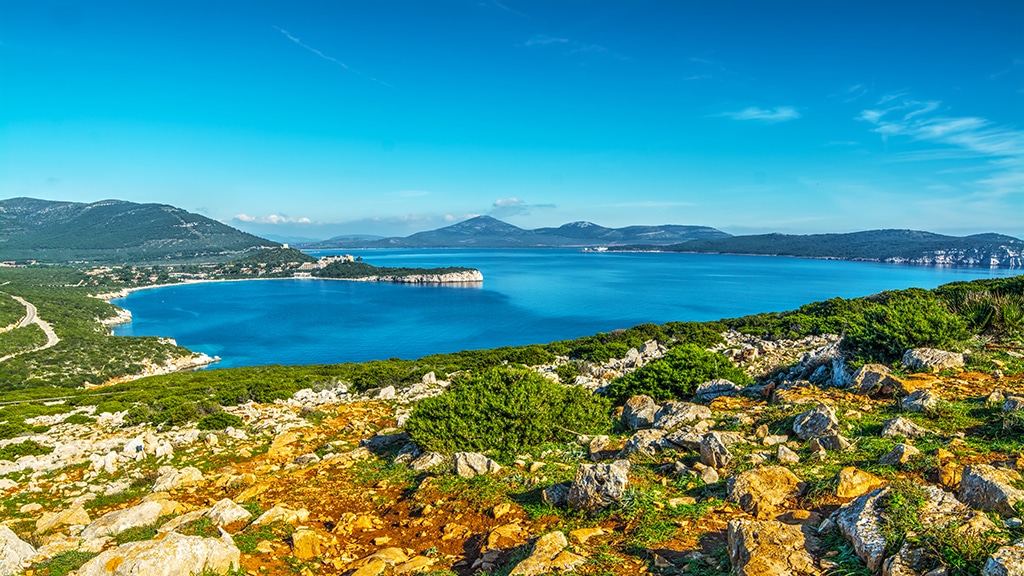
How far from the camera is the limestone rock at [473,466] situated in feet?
23.8

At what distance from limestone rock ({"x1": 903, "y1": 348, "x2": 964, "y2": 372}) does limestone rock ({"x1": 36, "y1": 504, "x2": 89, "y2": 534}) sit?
13518mm

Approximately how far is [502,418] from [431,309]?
9170 cm

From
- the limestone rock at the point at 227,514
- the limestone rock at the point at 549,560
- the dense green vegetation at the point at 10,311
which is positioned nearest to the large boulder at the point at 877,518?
the limestone rock at the point at 549,560

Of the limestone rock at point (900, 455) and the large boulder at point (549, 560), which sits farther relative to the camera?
the limestone rock at point (900, 455)

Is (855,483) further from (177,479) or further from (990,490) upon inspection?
(177,479)

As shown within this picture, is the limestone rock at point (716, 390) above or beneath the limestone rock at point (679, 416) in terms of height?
beneath

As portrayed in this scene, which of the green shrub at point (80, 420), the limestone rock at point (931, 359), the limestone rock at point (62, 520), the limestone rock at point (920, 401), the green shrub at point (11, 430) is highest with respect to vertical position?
the limestone rock at point (931, 359)

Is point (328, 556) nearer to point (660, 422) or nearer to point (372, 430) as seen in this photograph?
point (660, 422)

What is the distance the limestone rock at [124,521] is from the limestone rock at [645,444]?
6245 millimetres

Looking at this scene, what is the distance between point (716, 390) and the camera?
37.5 feet

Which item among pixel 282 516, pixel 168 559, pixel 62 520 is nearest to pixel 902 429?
pixel 282 516

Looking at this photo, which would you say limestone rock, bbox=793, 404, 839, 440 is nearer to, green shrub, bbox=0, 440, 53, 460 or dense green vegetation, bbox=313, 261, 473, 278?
green shrub, bbox=0, 440, 53, 460

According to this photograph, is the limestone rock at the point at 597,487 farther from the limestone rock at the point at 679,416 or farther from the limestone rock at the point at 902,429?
the limestone rock at the point at 902,429

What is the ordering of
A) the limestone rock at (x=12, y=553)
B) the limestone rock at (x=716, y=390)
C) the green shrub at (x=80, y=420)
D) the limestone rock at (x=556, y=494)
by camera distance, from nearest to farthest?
1. the limestone rock at (x=12, y=553)
2. the limestone rock at (x=556, y=494)
3. the limestone rock at (x=716, y=390)
4. the green shrub at (x=80, y=420)
